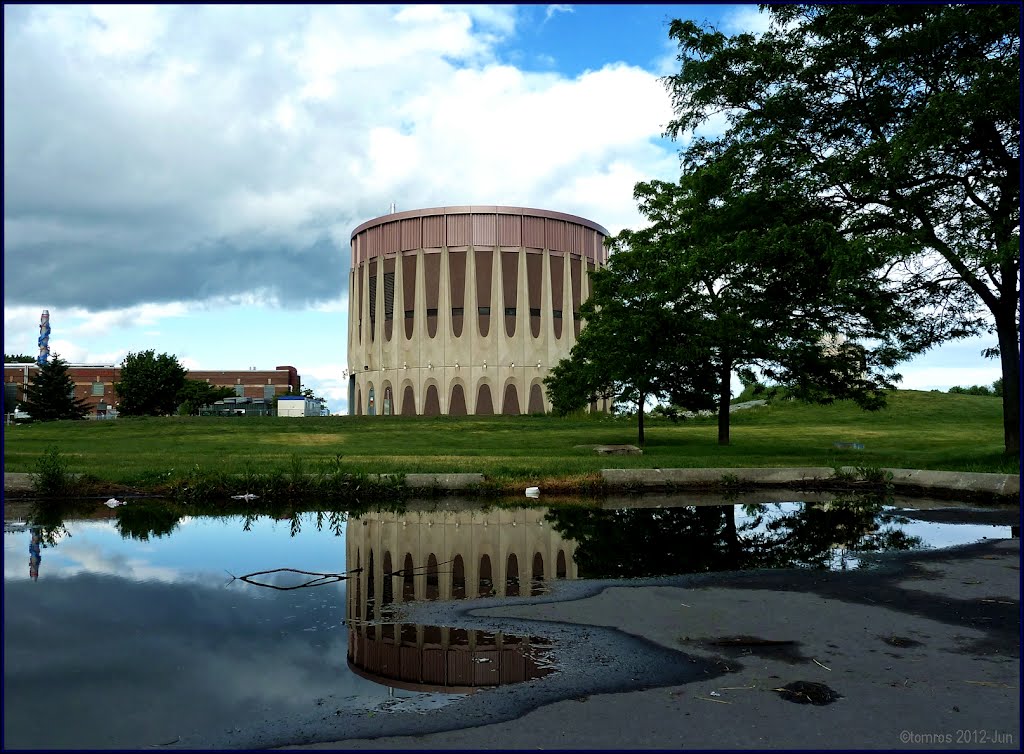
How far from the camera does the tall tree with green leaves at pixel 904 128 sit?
19.7 meters

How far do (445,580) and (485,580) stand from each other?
0.45 metres

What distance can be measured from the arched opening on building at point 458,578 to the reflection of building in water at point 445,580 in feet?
0.04

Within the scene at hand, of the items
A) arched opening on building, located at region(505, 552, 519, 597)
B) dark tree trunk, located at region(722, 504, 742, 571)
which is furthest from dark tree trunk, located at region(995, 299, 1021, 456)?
arched opening on building, located at region(505, 552, 519, 597)

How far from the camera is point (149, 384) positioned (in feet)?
267

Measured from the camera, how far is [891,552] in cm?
1085

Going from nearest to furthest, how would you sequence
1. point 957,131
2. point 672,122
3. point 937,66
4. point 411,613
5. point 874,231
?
point 411,613 < point 957,131 < point 937,66 < point 874,231 < point 672,122

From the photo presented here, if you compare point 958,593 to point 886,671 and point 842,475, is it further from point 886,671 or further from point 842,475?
point 842,475

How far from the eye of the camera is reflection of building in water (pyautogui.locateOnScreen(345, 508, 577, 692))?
593 cm

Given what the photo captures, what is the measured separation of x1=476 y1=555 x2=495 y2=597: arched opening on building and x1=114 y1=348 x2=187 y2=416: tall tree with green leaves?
3085 inches

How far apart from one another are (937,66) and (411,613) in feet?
68.4

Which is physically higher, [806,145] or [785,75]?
[785,75]

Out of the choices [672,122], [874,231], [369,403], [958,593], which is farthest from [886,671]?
[369,403]

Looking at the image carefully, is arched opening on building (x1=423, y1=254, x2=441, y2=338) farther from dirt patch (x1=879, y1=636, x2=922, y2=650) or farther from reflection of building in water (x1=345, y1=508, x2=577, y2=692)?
dirt patch (x1=879, y1=636, x2=922, y2=650)

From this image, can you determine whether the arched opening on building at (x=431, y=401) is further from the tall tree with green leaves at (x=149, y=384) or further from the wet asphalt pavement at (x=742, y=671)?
the wet asphalt pavement at (x=742, y=671)
